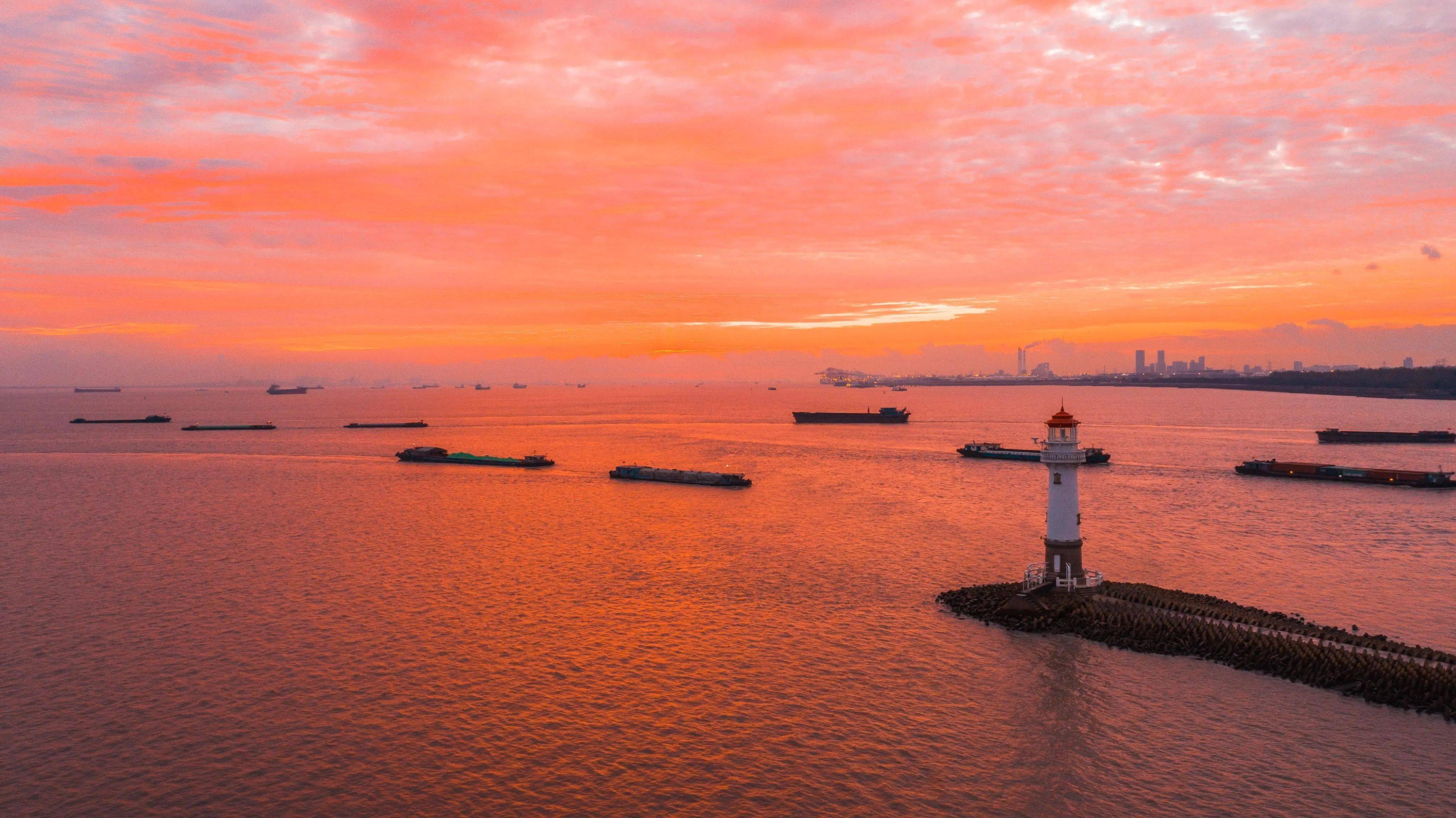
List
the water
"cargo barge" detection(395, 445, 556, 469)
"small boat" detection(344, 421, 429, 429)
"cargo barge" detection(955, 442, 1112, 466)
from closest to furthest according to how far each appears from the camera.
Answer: the water
"cargo barge" detection(955, 442, 1112, 466)
"cargo barge" detection(395, 445, 556, 469)
"small boat" detection(344, 421, 429, 429)

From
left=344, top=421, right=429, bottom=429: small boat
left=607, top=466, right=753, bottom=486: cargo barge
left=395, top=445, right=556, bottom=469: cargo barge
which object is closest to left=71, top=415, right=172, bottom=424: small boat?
left=344, top=421, right=429, bottom=429: small boat

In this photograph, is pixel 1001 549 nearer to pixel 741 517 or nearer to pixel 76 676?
pixel 741 517

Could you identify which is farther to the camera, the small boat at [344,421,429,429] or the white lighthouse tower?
the small boat at [344,421,429,429]

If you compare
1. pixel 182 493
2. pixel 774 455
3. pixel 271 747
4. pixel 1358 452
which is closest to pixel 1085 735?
pixel 271 747

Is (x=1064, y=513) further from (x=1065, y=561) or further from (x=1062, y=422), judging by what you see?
(x=1062, y=422)

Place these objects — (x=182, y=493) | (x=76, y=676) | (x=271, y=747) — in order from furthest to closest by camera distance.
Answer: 1. (x=182, y=493)
2. (x=76, y=676)
3. (x=271, y=747)

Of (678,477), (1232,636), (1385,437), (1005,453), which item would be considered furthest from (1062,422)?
(1385,437)

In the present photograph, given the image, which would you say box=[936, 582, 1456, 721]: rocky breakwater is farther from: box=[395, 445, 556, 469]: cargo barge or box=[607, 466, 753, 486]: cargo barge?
box=[395, 445, 556, 469]: cargo barge
